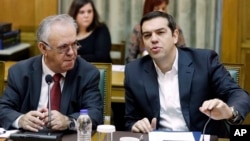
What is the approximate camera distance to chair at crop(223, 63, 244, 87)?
104 inches

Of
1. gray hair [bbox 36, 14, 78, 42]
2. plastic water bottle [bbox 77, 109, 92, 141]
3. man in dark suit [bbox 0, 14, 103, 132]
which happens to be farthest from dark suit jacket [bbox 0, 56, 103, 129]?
plastic water bottle [bbox 77, 109, 92, 141]

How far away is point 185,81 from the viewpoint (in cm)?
246

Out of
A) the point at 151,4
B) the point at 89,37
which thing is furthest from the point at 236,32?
the point at 89,37

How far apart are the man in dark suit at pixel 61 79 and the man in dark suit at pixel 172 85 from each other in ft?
0.71

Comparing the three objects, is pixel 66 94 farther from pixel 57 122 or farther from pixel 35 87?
pixel 57 122

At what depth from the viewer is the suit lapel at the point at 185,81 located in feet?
8.00

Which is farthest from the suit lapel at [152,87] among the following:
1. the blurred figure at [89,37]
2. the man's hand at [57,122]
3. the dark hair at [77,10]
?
the dark hair at [77,10]

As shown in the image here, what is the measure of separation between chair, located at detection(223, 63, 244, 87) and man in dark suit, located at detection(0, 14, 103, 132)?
0.76 meters

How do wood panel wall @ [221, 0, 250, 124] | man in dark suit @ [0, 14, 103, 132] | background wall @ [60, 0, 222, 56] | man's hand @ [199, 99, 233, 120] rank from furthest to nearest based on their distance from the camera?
background wall @ [60, 0, 222, 56] < wood panel wall @ [221, 0, 250, 124] < man in dark suit @ [0, 14, 103, 132] < man's hand @ [199, 99, 233, 120]

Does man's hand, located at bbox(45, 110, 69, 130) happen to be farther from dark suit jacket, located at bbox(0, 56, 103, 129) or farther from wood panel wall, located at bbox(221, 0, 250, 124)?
wood panel wall, located at bbox(221, 0, 250, 124)

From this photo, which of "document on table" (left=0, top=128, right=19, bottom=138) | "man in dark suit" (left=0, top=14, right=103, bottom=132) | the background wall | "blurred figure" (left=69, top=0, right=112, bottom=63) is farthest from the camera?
the background wall

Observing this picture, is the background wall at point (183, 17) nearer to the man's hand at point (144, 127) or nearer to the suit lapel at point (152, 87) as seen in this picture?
the suit lapel at point (152, 87)

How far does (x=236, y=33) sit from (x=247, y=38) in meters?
0.12

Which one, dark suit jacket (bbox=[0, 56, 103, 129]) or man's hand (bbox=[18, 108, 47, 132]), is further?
dark suit jacket (bbox=[0, 56, 103, 129])
